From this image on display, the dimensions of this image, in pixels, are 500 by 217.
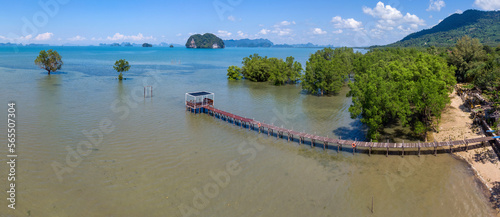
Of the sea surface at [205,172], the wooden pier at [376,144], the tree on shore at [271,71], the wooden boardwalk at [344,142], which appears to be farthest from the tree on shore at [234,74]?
the wooden pier at [376,144]

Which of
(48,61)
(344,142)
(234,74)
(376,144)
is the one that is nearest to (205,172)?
(344,142)

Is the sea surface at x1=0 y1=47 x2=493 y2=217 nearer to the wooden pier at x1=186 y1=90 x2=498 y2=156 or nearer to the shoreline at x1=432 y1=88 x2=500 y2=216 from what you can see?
the shoreline at x1=432 y1=88 x2=500 y2=216

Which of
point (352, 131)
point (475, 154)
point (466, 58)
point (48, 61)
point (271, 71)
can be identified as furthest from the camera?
point (48, 61)

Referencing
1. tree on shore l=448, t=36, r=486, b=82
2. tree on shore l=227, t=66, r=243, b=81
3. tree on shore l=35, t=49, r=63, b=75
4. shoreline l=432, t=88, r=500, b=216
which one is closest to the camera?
shoreline l=432, t=88, r=500, b=216

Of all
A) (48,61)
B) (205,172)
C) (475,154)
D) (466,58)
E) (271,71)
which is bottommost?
(205,172)

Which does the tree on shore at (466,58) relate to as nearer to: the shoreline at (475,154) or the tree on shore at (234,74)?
the shoreline at (475,154)

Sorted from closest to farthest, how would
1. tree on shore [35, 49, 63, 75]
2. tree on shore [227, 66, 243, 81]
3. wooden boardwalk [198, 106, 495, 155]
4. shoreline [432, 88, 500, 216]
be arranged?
1. shoreline [432, 88, 500, 216]
2. wooden boardwalk [198, 106, 495, 155]
3. tree on shore [35, 49, 63, 75]
4. tree on shore [227, 66, 243, 81]

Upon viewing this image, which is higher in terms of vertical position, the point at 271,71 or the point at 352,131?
the point at 271,71

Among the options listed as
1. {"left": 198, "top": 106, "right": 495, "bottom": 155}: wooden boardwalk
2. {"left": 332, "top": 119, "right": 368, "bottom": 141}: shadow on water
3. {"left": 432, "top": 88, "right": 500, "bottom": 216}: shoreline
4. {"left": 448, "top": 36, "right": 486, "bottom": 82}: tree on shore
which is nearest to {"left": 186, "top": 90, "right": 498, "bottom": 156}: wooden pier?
{"left": 198, "top": 106, "right": 495, "bottom": 155}: wooden boardwalk

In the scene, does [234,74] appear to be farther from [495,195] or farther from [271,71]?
[495,195]
